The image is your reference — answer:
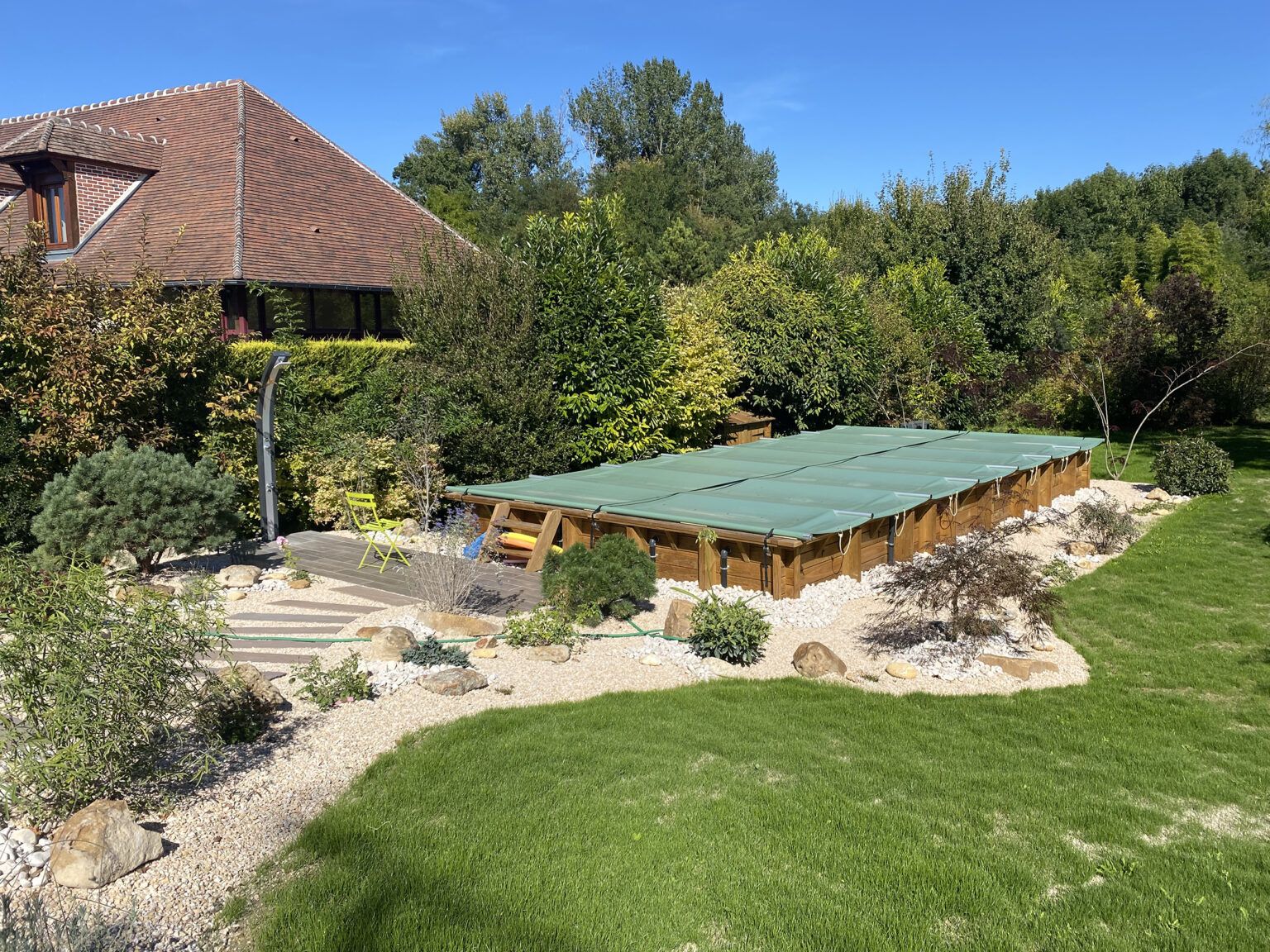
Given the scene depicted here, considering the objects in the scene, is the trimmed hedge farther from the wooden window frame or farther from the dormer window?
the dormer window

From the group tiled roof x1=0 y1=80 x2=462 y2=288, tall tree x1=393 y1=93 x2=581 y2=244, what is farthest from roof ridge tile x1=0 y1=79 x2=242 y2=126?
tall tree x1=393 y1=93 x2=581 y2=244

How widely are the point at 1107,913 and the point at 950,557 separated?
449cm

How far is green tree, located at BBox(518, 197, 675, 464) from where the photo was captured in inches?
599

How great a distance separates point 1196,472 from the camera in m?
17.2

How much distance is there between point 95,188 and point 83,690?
1718cm

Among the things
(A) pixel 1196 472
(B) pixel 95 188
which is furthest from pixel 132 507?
(A) pixel 1196 472

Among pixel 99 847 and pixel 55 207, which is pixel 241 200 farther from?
pixel 99 847

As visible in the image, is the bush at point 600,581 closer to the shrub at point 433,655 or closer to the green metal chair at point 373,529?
the shrub at point 433,655

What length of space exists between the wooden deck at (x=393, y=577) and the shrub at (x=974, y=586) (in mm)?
4194

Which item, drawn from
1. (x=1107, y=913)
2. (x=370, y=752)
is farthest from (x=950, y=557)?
(x=370, y=752)

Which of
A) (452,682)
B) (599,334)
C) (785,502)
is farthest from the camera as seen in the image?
(599,334)

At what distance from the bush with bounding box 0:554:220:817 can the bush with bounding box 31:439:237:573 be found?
523cm

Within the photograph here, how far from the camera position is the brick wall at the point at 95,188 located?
17859 millimetres

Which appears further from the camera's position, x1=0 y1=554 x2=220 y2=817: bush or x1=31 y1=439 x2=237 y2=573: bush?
x1=31 y1=439 x2=237 y2=573: bush
